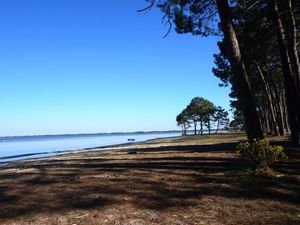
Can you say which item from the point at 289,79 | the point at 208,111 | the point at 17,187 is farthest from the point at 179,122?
the point at 17,187

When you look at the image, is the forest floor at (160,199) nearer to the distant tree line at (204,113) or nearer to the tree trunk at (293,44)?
the tree trunk at (293,44)

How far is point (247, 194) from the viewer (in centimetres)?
840

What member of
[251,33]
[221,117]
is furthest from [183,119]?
[251,33]

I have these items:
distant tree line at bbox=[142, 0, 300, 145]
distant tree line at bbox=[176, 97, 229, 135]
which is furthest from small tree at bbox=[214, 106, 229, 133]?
distant tree line at bbox=[142, 0, 300, 145]

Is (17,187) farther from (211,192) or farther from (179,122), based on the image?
(179,122)

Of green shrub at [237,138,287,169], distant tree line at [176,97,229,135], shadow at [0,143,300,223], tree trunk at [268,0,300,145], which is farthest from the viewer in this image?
distant tree line at [176,97,229,135]

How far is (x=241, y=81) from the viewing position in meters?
13.4

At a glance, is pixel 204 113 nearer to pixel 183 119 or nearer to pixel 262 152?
pixel 183 119

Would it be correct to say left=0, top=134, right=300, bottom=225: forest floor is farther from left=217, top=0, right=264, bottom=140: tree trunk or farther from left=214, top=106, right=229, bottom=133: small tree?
left=214, top=106, right=229, bottom=133: small tree

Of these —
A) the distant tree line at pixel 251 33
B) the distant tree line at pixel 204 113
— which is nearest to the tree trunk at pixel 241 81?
the distant tree line at pixel 251 33

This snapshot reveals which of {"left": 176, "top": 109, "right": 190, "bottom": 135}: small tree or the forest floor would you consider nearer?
the forest floor

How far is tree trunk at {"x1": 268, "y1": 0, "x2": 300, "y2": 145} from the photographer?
58.8ft

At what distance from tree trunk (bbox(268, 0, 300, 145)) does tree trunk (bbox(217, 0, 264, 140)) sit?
495cm

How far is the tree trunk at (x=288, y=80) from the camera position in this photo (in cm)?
1792
